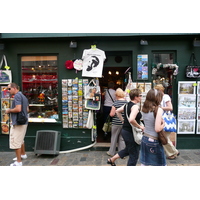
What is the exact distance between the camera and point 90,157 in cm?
489

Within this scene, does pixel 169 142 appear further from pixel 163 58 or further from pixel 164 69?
pixel 163 58

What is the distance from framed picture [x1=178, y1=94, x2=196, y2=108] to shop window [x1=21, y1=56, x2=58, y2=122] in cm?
393

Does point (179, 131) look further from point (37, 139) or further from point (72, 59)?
point (37, 139)

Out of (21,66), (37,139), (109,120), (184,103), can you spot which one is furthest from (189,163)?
(21,66)

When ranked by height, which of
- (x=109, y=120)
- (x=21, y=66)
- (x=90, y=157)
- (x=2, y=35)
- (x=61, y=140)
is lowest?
(x=90, y=157)

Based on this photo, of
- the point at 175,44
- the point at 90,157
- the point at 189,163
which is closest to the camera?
the point at 189,163

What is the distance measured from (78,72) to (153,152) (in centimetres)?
339

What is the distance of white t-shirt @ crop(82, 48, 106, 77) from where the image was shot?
5.18m

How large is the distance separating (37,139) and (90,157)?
5.46 feet

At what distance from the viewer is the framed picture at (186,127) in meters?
5.30

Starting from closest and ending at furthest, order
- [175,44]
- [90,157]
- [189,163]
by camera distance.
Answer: [189,163], [90,157], [175,44]

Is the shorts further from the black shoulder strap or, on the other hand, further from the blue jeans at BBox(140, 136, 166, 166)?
the black shoulder strap

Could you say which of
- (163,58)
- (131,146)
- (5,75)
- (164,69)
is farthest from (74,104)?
(163,58)

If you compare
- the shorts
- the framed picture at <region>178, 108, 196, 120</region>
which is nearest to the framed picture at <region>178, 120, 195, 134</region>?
the framed picture at <region>178, 108, 196, 120</region>
